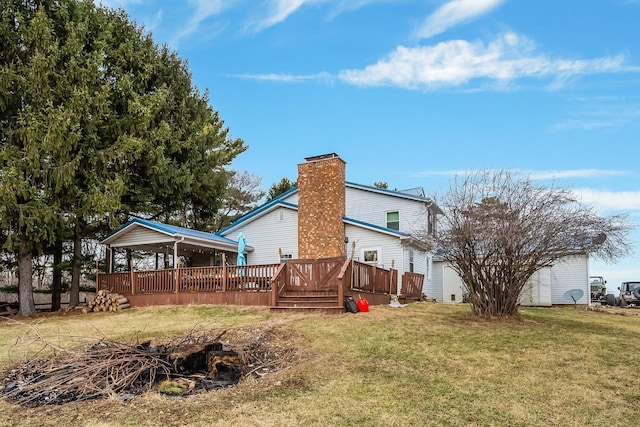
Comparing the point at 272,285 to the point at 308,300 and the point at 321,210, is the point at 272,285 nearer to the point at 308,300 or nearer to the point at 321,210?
the point at 308,300

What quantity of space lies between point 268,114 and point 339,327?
333 inches

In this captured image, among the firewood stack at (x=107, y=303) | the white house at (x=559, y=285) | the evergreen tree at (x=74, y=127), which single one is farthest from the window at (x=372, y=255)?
the firewood stack at (x=107, y=303)

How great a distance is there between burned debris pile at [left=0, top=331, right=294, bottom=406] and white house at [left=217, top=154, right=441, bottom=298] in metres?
10.4

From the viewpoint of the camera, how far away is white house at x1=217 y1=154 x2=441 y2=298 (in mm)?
19766

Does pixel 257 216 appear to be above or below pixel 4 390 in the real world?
above

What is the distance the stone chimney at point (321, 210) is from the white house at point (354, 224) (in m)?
0.04

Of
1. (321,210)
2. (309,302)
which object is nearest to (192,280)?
(309,302)

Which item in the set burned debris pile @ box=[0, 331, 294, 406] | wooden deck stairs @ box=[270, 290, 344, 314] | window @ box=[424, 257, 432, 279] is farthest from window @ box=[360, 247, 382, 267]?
burned debris pile @ box=[0, 331, 294, 406]

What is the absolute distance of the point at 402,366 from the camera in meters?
7.82

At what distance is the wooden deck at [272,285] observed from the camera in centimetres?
1398

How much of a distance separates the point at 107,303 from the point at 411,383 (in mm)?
14138

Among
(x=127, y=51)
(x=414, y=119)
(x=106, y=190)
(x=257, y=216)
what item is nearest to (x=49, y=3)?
(x=127, y=51)

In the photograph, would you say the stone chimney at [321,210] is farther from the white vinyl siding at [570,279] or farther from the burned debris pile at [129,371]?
the white vinyl siding at [570,279]

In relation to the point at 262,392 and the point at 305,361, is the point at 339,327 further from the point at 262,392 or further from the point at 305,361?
the point at 262,392
